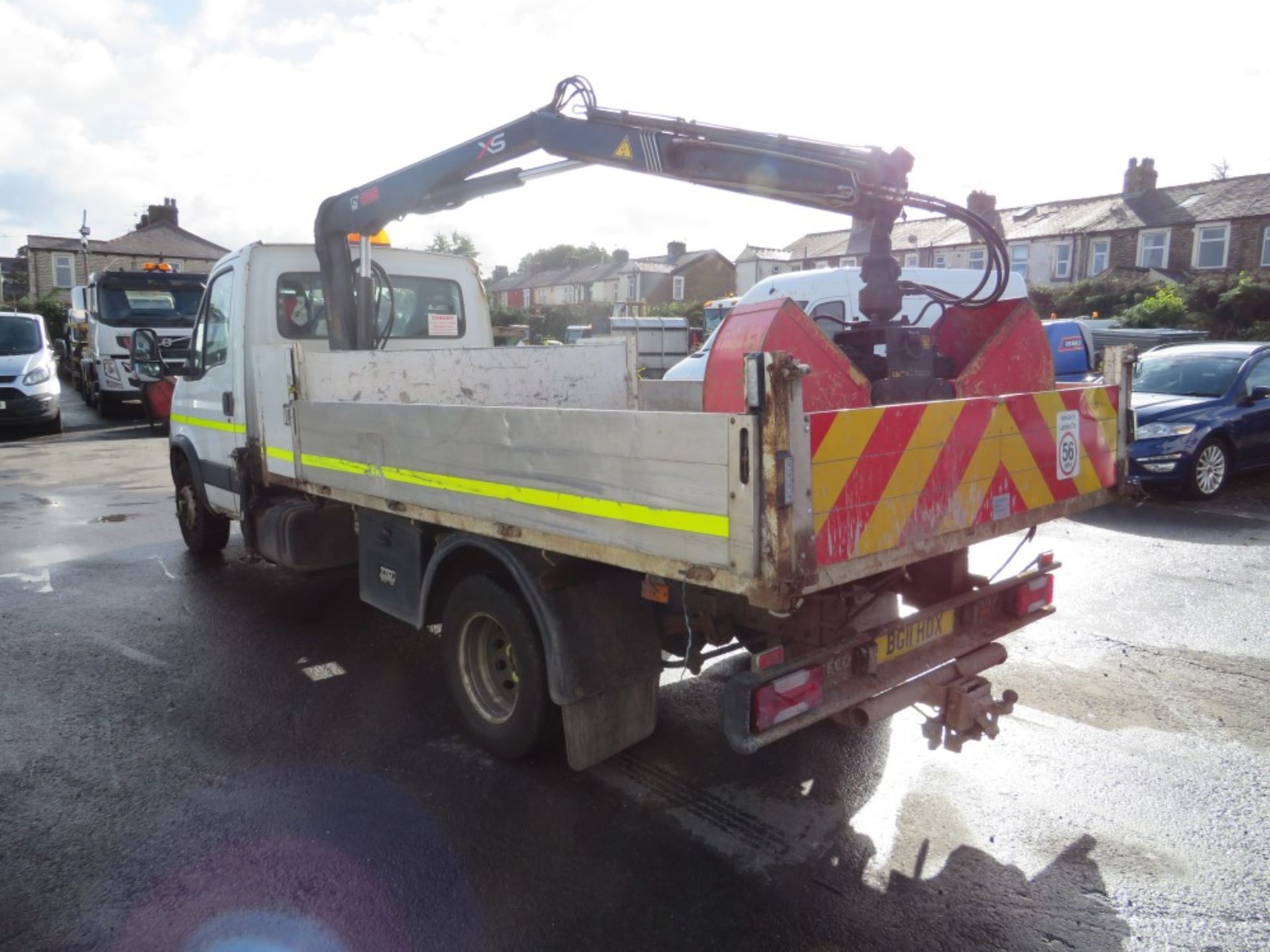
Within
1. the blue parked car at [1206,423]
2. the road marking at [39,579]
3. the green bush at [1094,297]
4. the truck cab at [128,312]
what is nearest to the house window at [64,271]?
the truck cab at [128,312]

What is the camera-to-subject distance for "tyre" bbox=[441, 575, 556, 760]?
3.73 m

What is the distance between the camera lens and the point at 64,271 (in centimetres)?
5350

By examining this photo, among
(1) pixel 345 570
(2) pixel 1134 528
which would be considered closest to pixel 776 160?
(1) pixel 345 570

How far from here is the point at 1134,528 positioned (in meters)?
8.59

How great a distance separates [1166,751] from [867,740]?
137 centimetres

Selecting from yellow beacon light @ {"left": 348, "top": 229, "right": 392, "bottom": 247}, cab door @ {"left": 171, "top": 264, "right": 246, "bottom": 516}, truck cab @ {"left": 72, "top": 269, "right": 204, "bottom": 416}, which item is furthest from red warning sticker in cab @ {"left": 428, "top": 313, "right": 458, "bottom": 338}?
truck cab @ {"left": 72, "top": 269, "right": 204, "bottom": 416}

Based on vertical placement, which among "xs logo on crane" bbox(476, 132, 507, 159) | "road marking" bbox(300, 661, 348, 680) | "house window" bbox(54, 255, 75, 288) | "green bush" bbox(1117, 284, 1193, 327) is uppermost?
"house window" bbox(54, 255, 75, 288)

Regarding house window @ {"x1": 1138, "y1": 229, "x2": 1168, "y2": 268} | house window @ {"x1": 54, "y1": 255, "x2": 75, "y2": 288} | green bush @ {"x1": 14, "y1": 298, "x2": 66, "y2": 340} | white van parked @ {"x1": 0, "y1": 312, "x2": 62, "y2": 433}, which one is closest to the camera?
white van parked @ {"x1": 0, "y1": 312, "x2": 62, "y2": 433}

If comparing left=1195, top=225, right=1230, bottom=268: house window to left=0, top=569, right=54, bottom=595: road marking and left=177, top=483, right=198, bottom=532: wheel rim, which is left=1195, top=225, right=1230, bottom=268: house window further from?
left=0, top=569, right=54, bottom=595: road marking

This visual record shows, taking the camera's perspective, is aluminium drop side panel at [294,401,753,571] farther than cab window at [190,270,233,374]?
No

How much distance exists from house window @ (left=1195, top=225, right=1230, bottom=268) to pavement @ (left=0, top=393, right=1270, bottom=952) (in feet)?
123

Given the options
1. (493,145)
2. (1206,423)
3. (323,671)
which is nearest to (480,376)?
(493,145)

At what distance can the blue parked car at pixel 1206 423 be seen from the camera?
373 inches

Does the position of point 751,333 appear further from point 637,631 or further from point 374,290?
point 374,290
